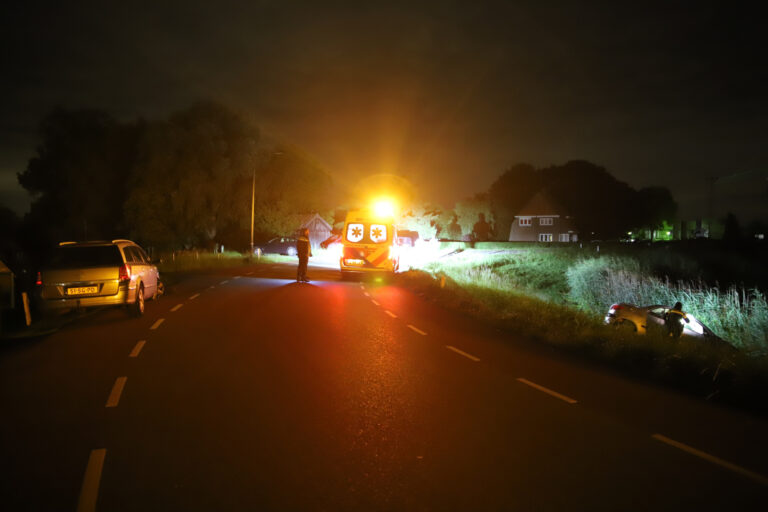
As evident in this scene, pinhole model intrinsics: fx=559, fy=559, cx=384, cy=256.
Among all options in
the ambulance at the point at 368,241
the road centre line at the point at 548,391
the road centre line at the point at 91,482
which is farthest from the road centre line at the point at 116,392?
the ambulance at the point at 368,241

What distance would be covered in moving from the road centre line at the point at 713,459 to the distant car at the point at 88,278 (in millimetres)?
11278

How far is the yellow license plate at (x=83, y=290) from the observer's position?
12305mm

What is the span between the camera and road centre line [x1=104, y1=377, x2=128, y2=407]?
21.1ft

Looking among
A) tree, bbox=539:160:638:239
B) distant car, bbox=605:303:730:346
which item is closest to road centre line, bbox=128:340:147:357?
distant car, bbox=605:303:730:346

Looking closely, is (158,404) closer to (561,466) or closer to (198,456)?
(198,456)

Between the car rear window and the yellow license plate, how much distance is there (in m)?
0.55

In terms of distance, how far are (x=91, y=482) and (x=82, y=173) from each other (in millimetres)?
43549

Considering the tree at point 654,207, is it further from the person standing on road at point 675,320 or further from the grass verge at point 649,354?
the grass verge at point 649,354

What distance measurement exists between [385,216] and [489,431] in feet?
61.5

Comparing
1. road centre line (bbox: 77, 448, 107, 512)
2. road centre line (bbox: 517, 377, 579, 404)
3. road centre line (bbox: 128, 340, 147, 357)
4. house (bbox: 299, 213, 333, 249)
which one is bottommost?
road centre line (bbox: 77, 448, 107, 512)

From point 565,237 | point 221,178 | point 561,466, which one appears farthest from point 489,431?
point 565,237

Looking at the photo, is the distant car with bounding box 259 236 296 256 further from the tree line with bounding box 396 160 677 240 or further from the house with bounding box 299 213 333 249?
the tree line with bounding box 396 160 677 240

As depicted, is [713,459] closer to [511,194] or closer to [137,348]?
[137,348]

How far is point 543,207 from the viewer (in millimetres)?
83875
